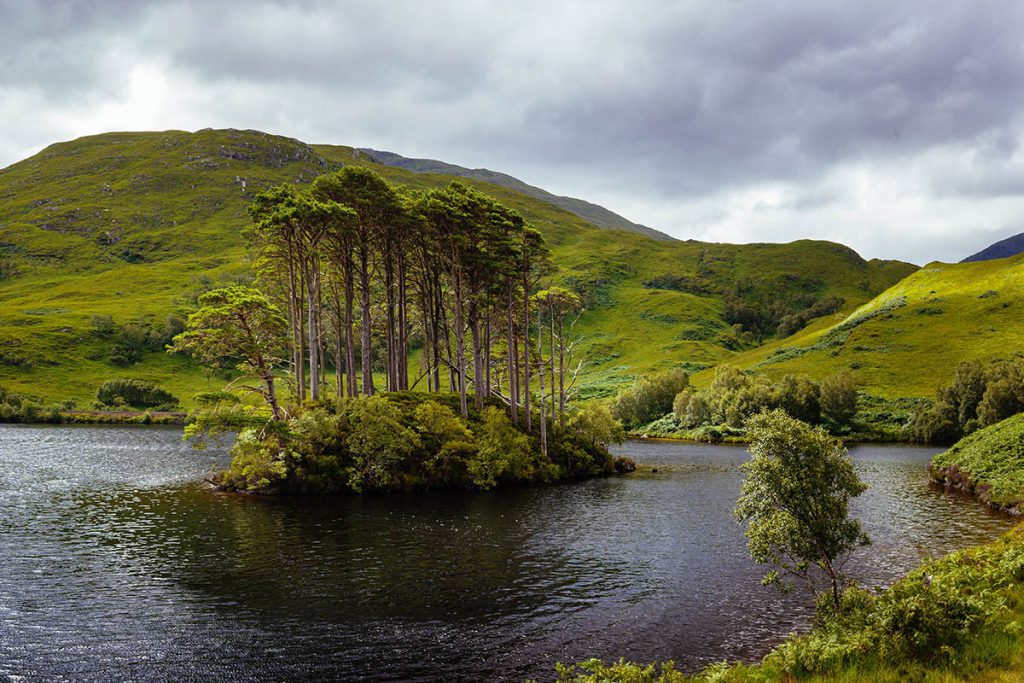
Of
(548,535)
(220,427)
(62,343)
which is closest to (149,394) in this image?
(62,343)

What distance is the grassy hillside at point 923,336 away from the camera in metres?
144

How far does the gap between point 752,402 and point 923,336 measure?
214 ft

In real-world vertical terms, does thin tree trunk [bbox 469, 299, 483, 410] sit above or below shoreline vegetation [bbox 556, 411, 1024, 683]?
above

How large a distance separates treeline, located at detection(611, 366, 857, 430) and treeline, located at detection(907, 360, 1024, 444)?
47.4 feet

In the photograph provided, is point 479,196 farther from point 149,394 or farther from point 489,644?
point 149,394

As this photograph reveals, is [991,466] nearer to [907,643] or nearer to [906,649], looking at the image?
[907,643]

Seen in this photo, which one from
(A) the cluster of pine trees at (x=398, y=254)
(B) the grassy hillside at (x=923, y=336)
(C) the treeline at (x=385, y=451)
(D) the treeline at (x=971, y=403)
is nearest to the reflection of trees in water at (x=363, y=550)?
(C) the treeline at (x=385, y=451)

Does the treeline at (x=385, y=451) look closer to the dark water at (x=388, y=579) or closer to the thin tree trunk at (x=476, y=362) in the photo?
the thin tree trunk at (x=476, y=362)

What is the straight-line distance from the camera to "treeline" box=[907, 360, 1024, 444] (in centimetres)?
10312

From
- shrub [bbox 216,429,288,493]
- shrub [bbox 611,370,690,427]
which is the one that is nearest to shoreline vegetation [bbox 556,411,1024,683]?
shrub [bbox 216,429,288,493]

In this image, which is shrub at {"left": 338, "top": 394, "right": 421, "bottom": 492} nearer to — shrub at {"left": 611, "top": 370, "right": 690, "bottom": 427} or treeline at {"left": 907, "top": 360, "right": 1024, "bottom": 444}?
shrub at {"left": 611, "top": 370, "right": 690, "bottom": 427}

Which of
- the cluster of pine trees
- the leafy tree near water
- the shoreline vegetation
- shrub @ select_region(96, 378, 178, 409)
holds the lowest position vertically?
the shoreline vegetation

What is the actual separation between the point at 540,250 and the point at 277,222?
28.7 m

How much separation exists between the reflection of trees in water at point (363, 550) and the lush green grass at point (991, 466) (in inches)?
1319
